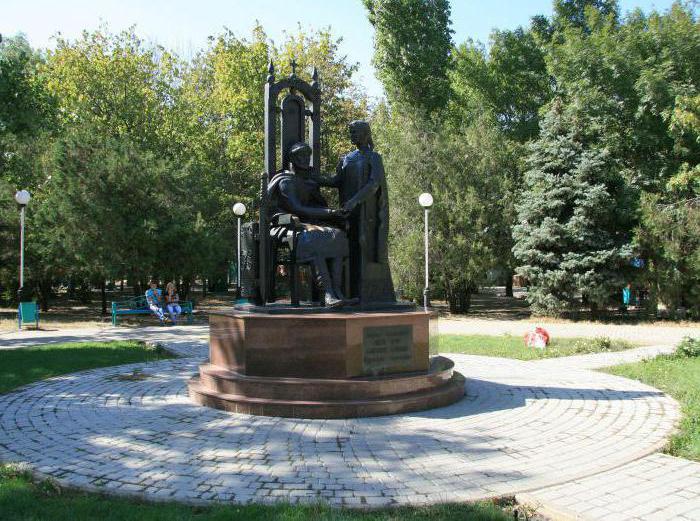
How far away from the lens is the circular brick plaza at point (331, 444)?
414 centimetres

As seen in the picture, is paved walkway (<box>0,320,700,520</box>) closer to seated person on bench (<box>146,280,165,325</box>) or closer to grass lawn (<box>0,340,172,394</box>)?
grass lawn (<box>0,340,172,394</box>)

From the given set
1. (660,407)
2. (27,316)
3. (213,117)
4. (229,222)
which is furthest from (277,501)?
(213,117)

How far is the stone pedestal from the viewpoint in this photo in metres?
6.28

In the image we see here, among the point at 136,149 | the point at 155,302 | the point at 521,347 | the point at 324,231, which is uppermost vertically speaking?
the point at 136,149

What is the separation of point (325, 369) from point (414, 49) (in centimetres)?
2792

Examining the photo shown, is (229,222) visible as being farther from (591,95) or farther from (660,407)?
(660,407)

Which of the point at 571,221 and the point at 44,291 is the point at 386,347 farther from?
the point at 44,291

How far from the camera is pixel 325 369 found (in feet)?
21.1

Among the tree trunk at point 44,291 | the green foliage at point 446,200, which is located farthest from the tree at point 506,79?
the tree trunk at point 44,291

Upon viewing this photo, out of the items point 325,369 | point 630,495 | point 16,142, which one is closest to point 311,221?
point 325,369

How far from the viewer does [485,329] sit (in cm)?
1747

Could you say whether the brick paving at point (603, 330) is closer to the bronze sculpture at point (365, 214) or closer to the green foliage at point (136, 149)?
the bronze sculpture at point (365, 214)

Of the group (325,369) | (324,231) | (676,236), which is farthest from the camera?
(676,236)

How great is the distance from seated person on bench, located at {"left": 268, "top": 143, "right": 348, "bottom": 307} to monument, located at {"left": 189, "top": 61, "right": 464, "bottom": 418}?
0.04ft
